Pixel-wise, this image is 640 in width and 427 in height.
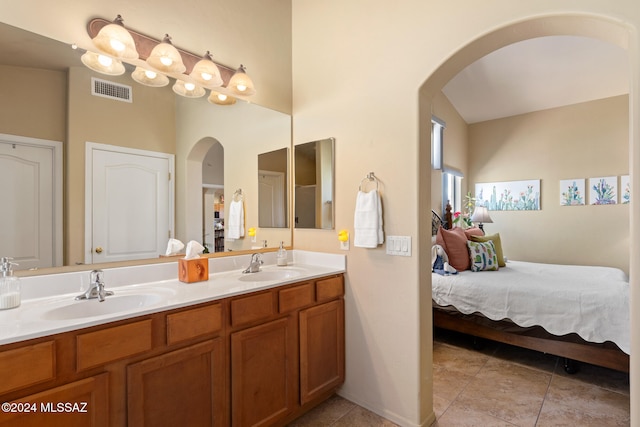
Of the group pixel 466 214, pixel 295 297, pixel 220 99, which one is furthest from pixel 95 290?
pixel 466 214

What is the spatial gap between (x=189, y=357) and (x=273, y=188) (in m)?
1.42

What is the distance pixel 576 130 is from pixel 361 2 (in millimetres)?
4183

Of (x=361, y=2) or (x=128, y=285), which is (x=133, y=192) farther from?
(x=361, y=2)

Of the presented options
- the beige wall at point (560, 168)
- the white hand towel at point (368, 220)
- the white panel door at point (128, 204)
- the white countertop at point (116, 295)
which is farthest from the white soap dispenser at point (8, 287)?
the beige wall at point (560, 168)

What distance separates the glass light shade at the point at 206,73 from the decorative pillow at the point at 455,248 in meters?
2.71

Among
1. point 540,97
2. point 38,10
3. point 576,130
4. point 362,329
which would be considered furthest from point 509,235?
point 38,10

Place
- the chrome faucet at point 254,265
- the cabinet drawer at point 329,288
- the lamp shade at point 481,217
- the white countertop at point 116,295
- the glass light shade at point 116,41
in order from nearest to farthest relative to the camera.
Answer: the white countertop at point 116,295 < the glass light shade at point 116,41 < the cabinet drawer at point 329,288 < the chrome faucet at point 254,265 < the lamp shade at point 481,217

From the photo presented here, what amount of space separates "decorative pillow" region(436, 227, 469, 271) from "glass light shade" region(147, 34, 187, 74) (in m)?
2.94

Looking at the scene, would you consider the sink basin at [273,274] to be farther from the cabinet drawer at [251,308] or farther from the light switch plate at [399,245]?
the light switch plate at [399,245]

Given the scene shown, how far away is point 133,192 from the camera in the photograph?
6.00 ft

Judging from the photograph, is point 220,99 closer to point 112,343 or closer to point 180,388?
point 112,343

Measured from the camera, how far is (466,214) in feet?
16.8

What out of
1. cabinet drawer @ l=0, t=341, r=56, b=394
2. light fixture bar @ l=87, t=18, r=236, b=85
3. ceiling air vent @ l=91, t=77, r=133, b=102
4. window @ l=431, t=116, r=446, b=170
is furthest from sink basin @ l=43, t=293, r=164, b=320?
window @ l=431, t=116, r=446, b=170

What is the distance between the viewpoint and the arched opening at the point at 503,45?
51.8 inches
